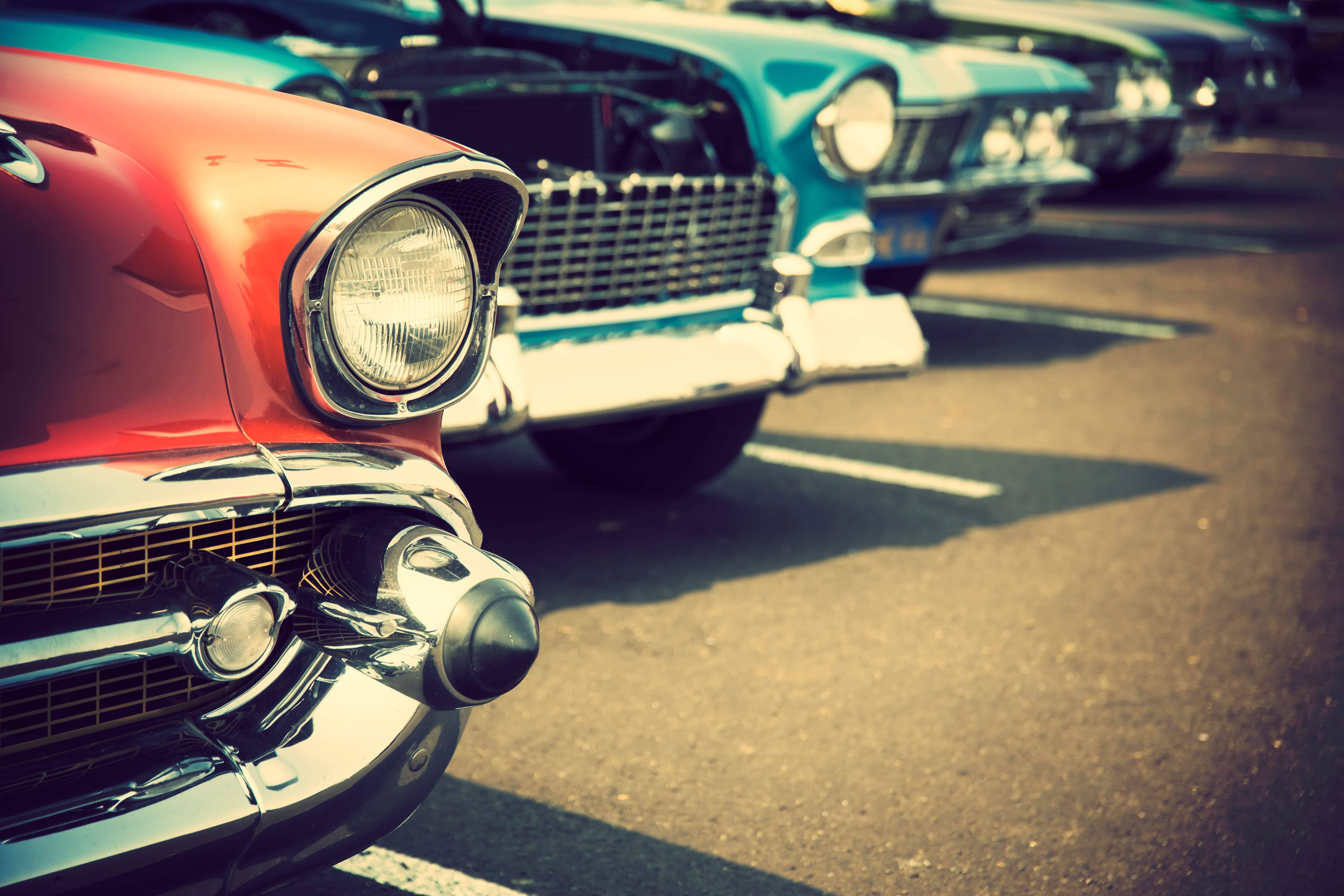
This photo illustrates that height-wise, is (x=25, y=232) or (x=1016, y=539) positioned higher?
(x=25, y=232)

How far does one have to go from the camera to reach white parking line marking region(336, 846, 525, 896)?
1.97 metres

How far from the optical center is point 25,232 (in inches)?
49.9

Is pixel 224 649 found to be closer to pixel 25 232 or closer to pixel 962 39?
pixel 25 232

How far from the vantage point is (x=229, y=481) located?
4.40 ft

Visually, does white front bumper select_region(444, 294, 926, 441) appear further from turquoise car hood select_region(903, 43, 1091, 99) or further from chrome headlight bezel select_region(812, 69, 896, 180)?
turquoise car hood select_region(903, 43, 1091, 99)

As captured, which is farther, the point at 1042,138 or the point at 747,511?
the point at 1042,138

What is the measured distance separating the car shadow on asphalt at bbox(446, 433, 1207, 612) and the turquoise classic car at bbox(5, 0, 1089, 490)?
0.55ft

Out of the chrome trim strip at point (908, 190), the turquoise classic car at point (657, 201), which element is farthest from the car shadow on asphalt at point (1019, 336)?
the turquoise classic car at point (657, 201)

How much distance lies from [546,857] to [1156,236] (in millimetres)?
7679

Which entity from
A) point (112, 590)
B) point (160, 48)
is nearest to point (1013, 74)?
point (160, 48)

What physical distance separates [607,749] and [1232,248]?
7.00 m

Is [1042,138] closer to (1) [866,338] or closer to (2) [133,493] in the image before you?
(1) [866,338]

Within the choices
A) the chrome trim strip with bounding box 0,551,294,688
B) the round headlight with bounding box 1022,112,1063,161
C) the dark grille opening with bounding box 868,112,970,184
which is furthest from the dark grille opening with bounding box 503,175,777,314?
the round headlight with bounding box 1022,112,1063,161

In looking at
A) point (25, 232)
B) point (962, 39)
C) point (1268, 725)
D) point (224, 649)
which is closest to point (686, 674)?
point (1268, 725)
